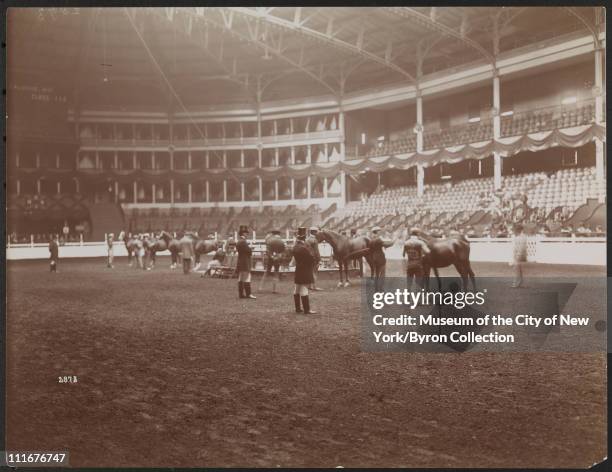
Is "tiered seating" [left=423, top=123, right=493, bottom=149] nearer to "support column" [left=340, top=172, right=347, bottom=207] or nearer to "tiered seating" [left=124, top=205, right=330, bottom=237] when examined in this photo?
"support column" [left=340, top=172, right=347, bottom=207]

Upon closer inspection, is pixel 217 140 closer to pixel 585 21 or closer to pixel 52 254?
pixel 52 254

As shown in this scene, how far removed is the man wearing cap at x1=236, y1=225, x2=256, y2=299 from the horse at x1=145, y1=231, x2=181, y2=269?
10.2 m

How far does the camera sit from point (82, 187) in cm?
2208

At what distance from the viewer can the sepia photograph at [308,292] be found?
594cm

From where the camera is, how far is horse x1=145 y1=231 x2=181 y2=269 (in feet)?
75.0

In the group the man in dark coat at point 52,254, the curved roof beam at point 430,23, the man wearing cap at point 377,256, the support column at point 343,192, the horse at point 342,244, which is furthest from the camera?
the support column at point 343,192

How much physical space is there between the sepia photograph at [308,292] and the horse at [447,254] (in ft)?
0.24

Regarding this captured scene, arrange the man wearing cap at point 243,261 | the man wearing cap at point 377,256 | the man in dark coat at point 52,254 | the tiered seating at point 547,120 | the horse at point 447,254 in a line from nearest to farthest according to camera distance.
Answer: the horse at point 447,254 < the man wearing cap at point 377,256 < the man wearing cap at point 243,261 < the man in dark coat at point 52,254 < the tiered seating at point 547,120

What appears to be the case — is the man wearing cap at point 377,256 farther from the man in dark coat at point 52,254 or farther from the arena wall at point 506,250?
the man in dark coat at point 52,254

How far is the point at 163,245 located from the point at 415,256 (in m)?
16.5

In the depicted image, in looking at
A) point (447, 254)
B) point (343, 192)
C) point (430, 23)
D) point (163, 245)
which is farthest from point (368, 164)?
point (447, 254)

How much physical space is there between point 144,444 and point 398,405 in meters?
2.91

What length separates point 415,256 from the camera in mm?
9867

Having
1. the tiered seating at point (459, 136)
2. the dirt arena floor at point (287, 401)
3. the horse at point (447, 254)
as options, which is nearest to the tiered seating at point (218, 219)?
the tiered seating at point (459, 136)
